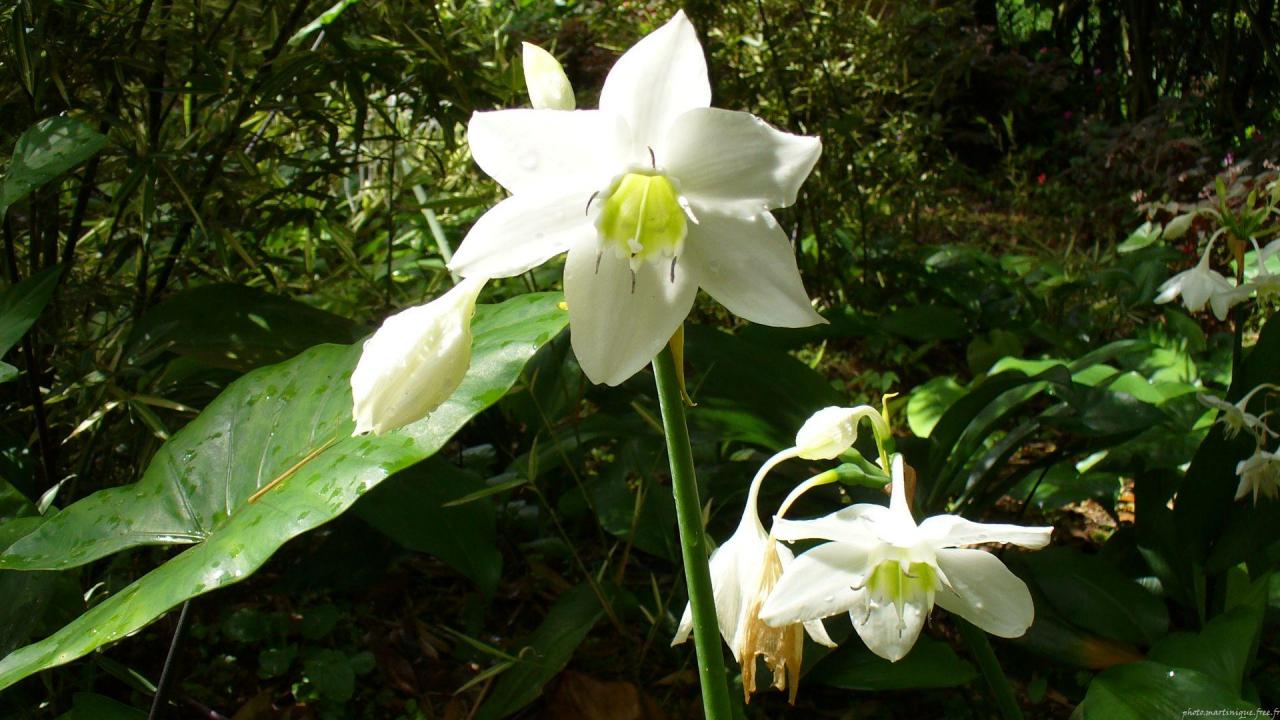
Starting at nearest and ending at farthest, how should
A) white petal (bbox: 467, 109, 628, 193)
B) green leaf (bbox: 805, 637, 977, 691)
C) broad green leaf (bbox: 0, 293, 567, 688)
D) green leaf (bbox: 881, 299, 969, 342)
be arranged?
1. white petal (bbox: 467, 109, 628, 193)
2. broad green leaf (bbox: 0, 293, 567, 688)
3. green leaf (bbox: 805, 637, 977, 691)
4. green leaf (bbox: 881, 299, 969, 342)

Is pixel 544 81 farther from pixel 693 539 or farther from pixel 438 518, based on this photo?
pixel 438 518

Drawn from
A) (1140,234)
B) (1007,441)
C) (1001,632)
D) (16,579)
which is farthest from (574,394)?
(1140,234)

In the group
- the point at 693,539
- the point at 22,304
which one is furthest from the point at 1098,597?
the point at 22,304

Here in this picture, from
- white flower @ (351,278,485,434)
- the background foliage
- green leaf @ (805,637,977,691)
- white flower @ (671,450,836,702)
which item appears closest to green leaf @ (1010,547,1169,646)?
the background foliage

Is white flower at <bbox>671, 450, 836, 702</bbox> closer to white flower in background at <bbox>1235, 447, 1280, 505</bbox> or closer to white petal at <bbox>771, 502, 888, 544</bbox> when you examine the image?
white petal at <bbox>771, 502, 888, 544</bbox>

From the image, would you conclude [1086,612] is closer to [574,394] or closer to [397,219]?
[574,394]

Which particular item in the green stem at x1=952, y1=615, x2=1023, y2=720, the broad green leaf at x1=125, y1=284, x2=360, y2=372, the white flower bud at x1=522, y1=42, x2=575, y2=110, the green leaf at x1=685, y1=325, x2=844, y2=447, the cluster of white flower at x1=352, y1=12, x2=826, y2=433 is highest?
the white flower bud at x1=522, y1=42, x2=575, y2=110

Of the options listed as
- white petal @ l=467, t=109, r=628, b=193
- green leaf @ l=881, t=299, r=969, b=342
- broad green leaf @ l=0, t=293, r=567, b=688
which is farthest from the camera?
green leaf @ l=881, t=299, r=969, b=342
